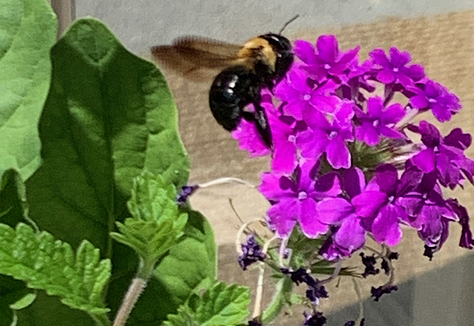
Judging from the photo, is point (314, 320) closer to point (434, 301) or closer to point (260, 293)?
point (260, 293)

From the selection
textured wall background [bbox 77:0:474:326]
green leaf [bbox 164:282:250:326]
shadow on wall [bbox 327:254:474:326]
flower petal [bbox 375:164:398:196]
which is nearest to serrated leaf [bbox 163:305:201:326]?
green leaf [bbox 164:282:250:326]

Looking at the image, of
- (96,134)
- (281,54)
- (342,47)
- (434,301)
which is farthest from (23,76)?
(434,301)

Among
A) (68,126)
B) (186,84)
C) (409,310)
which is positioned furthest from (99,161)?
(409,310)

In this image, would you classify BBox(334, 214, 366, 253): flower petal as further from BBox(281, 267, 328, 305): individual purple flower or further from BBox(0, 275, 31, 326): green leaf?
BBox(0, 275, 31, 326): green leaf

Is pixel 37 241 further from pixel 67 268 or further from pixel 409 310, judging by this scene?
pixel 409 310

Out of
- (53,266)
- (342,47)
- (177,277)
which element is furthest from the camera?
(342,47)

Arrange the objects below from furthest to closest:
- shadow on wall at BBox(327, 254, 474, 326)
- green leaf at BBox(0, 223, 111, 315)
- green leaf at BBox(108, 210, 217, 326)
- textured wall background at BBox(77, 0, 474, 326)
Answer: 1. shadow on wall at BBox(327, 254, 474, 326)
2. textured wall background at BBox(77, 0, 474, 326)
3. green leaf at BBox(108, 210, 217, 326)
4. green leaf at BBox(0, 223, 111, 315)
